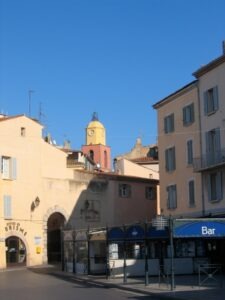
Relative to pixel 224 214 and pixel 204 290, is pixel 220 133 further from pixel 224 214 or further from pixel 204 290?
pixel 204 290

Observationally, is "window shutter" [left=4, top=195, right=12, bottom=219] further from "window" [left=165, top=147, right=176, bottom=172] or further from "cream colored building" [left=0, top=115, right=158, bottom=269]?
"window" [left=165, top=147, right=176, bottom=172]

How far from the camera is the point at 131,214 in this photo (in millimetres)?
56375

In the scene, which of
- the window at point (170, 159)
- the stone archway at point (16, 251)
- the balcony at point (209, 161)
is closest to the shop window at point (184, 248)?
the balcony at point (209, 161)

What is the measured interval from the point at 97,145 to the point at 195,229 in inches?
2837

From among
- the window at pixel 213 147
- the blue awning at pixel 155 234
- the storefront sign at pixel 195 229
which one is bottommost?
the blue awning at pixel 155 234

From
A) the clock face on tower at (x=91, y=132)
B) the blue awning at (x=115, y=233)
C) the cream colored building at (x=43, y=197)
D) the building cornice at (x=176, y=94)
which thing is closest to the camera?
the blue awning at (x=115, y=233)

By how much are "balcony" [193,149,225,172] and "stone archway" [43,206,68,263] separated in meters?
15.1

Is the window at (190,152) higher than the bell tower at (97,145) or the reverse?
the reverse

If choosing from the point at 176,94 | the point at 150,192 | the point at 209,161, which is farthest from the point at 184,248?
the point at 150,192

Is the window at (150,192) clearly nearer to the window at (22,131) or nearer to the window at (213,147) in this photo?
the window at (22,131)

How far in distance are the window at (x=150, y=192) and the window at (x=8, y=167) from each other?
47.3 ft

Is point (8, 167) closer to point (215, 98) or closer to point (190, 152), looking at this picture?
point (190, 152)

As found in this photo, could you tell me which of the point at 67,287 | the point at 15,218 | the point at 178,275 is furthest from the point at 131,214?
the point at 67,287

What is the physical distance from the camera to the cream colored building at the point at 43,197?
1916 inches
